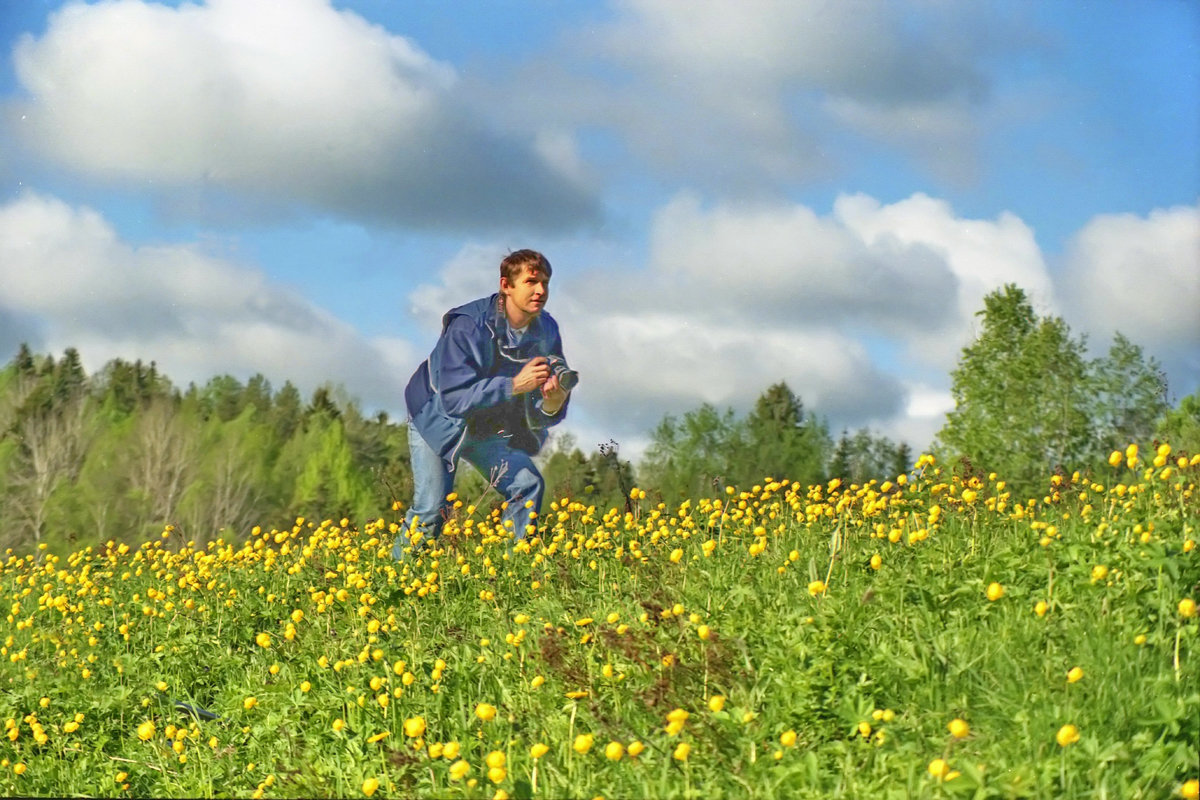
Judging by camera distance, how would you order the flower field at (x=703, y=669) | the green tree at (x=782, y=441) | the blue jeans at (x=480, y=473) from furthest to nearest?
the green tree at (x=782, y=441)
the blue jeans at (x=480, y=473)
the flower field at (x=703, y=669)

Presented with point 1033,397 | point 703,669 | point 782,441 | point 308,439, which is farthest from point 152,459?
point 703,669

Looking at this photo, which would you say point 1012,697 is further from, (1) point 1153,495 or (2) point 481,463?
(2) point 481,463

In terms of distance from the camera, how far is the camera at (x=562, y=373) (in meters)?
10.7

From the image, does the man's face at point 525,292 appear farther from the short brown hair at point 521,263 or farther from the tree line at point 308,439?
the tree line at point 308,439

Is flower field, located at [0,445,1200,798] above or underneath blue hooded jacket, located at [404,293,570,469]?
underneath

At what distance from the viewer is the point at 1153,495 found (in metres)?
5.76

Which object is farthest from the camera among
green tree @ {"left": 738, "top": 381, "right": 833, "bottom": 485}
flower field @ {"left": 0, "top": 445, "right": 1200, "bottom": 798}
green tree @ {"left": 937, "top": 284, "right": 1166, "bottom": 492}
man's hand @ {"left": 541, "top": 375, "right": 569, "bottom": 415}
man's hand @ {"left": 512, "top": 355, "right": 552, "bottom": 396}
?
green tree @ {"left": 738, "top": 381, "right": 833, "bottom": 485}

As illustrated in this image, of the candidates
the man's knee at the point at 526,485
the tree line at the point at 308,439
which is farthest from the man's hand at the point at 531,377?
the tree line at the point at 308,439

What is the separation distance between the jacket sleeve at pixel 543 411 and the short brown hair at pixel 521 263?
2.18ft

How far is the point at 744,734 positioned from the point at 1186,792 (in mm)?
1491

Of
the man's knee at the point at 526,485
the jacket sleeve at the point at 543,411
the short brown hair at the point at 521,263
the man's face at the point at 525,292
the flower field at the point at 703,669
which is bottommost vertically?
the flower field at the point at 703,669

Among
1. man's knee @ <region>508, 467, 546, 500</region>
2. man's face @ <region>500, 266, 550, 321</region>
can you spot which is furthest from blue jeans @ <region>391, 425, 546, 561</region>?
man's face @ <region>500, 266, 550, 321</region>

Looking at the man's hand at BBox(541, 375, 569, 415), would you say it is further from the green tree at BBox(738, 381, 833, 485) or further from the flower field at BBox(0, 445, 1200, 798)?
the green tree at BBox(738, 381, 833, 485)

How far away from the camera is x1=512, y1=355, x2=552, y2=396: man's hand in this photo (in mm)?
10391
